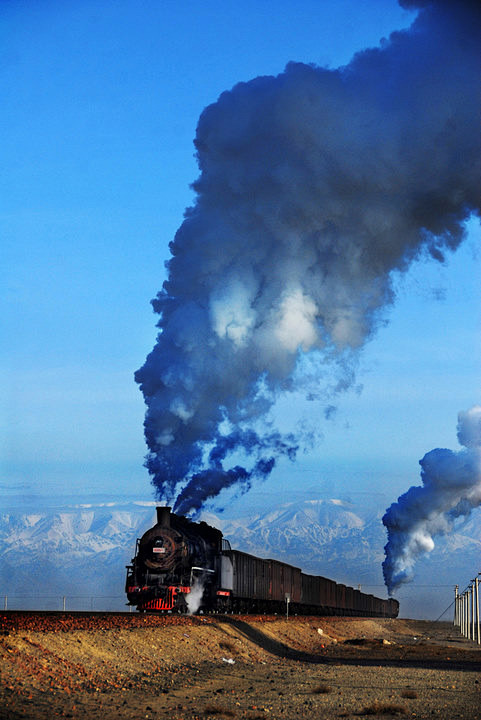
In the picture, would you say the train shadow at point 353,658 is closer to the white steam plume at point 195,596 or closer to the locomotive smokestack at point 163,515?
the white steam plume at point 195,596

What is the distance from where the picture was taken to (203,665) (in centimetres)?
2478

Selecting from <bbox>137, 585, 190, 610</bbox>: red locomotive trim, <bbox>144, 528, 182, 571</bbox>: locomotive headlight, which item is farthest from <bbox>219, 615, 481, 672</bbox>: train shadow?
<bbox>144, 528, 182, 571</bbox>: locomotive headlight

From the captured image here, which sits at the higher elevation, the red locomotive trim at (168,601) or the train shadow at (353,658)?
the red locomotive trim at (168,601)

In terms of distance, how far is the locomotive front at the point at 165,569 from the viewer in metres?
34.3

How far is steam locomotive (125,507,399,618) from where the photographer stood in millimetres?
34469

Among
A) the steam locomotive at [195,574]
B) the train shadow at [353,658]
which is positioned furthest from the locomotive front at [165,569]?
the train shadow at [353,658]

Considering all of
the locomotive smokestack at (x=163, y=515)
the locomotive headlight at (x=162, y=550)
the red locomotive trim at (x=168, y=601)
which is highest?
the locomotive smokestack at (x=163, y=515)

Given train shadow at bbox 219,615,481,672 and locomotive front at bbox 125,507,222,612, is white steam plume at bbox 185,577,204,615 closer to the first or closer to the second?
locomotive front at bbox 125,507,222,612

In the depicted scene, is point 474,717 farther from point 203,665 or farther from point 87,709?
point 203,665

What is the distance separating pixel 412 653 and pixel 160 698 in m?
23.6

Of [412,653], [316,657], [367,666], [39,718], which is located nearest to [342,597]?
[412,653]

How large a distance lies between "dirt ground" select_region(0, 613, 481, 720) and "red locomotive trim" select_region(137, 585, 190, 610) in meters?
1.87

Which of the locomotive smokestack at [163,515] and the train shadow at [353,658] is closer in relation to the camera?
the train shadow at [353,658]

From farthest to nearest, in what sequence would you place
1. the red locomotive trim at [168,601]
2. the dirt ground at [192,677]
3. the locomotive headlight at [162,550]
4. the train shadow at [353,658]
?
1. the locomotive headlight at [162,550]
2. the red locomotive trim at [168,601]
3. the train shadow at [353,658]
4. the dirt ground at [192,677]
